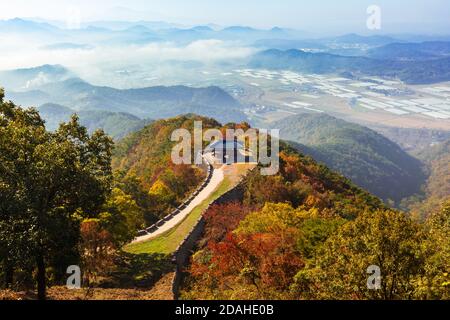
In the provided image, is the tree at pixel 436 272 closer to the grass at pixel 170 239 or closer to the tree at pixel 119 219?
the tree at pixel 119 219

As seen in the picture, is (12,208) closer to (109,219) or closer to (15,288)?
(15,288)

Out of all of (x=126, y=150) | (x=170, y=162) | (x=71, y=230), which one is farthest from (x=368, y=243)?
(x=126, y=150)

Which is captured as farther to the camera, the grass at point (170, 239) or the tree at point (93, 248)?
the grass at point (170, 239)

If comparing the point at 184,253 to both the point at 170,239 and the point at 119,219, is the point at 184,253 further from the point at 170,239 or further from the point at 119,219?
the point at 119,219

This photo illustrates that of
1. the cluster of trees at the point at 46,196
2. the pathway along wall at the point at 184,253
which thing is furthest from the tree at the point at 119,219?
the pathway along wall at the point at 184,253

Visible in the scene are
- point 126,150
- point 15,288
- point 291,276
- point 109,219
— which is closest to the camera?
point 15,288

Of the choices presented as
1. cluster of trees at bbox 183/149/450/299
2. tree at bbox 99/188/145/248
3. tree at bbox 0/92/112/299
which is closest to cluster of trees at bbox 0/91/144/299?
tree at bbox 0/92/112/299

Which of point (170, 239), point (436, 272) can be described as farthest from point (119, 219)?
point (436, 272)
